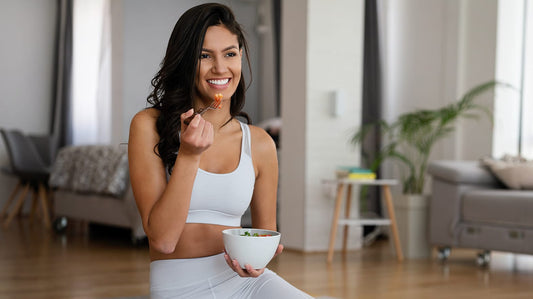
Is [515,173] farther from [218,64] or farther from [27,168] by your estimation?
[27,168]

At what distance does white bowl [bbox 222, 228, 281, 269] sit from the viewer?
1041 mm

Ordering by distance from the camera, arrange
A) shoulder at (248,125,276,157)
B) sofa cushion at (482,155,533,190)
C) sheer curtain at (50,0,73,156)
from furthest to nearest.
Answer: sheer curtain at (50,0,73,156) < sofa cushion at (482,155,533,190) < shoulder at (248,125,276,157)

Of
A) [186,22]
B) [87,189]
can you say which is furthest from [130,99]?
[186,22]

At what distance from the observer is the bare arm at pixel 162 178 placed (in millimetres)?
1029

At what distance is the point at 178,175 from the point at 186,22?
31cm

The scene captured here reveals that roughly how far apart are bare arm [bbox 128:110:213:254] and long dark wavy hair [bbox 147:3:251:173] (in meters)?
0.03

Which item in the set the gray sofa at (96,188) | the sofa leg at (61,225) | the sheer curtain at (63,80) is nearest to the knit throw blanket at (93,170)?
the gray sofa at (96,188)

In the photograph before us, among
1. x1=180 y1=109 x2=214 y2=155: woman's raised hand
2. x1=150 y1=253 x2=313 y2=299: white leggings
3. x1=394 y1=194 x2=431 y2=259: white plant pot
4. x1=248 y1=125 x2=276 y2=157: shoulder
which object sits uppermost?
x1=180 y1=109 x2=214 y2=155: woman's raised hand

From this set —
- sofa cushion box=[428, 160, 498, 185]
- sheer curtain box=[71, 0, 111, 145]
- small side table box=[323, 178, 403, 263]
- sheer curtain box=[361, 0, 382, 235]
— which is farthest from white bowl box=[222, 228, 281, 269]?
sheer curtain box=[71, 0, 111, 145]

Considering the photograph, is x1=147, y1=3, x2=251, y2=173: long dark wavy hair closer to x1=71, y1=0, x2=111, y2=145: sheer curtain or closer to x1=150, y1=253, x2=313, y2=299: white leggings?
x1=150, y1=253, x2=313, y2=299: white leggings

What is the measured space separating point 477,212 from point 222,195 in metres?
3.10

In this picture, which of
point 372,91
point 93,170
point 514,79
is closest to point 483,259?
point 514,79

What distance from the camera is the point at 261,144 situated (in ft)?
4.40

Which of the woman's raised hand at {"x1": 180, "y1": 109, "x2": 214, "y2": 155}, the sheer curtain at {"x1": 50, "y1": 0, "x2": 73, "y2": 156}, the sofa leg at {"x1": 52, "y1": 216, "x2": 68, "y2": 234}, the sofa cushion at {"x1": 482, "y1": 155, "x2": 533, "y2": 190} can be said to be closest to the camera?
the woman's raised hand at {"x1": 180, "y1": 109, "x2": 214, "y2": 155}
